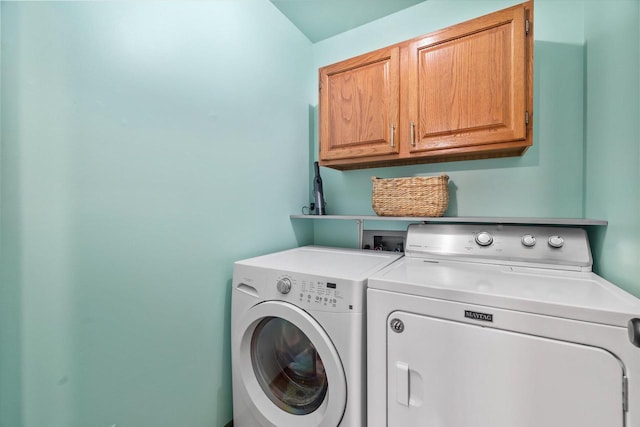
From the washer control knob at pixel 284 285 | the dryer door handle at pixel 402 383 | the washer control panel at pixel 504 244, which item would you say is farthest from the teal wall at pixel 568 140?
the washer control knob at pixel 284 285

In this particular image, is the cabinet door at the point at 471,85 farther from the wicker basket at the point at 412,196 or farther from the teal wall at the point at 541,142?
the teal wall at the point at 541,142

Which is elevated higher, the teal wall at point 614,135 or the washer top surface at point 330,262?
the teal wall at point 614,135

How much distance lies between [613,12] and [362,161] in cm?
113

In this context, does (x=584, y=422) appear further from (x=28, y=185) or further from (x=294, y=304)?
(x=28, y=185)

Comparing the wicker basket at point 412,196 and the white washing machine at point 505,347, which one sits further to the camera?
the wicker basket at point 412,196

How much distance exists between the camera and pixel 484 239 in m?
1.21

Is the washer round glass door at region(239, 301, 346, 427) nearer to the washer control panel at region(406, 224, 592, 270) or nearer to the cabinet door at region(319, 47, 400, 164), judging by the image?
the washer control panel at region(406, 224, 592, 270)

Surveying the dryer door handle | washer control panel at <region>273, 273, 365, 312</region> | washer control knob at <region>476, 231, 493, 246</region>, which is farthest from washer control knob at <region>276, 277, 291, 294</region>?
washer control knob at <region>476, 231, 493, 246</region>

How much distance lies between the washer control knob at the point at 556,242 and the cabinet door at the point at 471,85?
43 centimetres

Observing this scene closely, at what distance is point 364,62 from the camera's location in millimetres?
1457

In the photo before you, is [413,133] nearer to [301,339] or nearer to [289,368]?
[301,339]

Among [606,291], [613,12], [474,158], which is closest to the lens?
[606,291]

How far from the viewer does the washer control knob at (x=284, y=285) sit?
3.47 feet

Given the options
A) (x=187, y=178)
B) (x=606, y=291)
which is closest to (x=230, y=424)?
(x=187, y=178)
